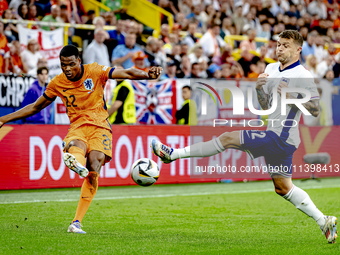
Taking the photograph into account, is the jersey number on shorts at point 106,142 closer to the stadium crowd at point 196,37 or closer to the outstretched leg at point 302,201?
the outstretched leg at point 302,201

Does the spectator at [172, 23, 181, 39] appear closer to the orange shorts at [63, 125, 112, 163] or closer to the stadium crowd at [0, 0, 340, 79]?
the stadium crowd at [0, 0, 340, 79]

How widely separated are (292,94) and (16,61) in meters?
8.59

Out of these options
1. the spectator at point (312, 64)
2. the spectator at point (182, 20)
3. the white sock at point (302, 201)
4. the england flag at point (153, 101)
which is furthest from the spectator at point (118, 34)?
the white sock at point (302, 201)

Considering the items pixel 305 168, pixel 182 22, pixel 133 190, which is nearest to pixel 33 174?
pixel 133 190

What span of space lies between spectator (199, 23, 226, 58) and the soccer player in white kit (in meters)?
10.7

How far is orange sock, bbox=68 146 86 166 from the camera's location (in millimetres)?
5871

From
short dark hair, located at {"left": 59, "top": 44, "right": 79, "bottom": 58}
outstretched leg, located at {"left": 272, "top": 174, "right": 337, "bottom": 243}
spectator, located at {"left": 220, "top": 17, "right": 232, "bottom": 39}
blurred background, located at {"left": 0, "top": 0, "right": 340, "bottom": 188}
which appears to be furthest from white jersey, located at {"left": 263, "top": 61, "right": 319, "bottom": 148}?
spectator, located at {"left": 220, "top": 17, "right": 232, "bottom": 39}

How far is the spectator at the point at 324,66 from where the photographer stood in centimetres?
1788

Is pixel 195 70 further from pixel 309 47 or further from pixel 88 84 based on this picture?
pixel 88 84

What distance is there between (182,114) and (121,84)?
1.90 m

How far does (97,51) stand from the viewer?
43.7 feet

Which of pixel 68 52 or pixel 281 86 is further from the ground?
pixel 68 52

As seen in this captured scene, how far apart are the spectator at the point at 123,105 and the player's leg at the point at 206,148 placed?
5.51 m

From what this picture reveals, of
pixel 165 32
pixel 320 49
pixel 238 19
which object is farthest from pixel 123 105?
pixel 320 49
